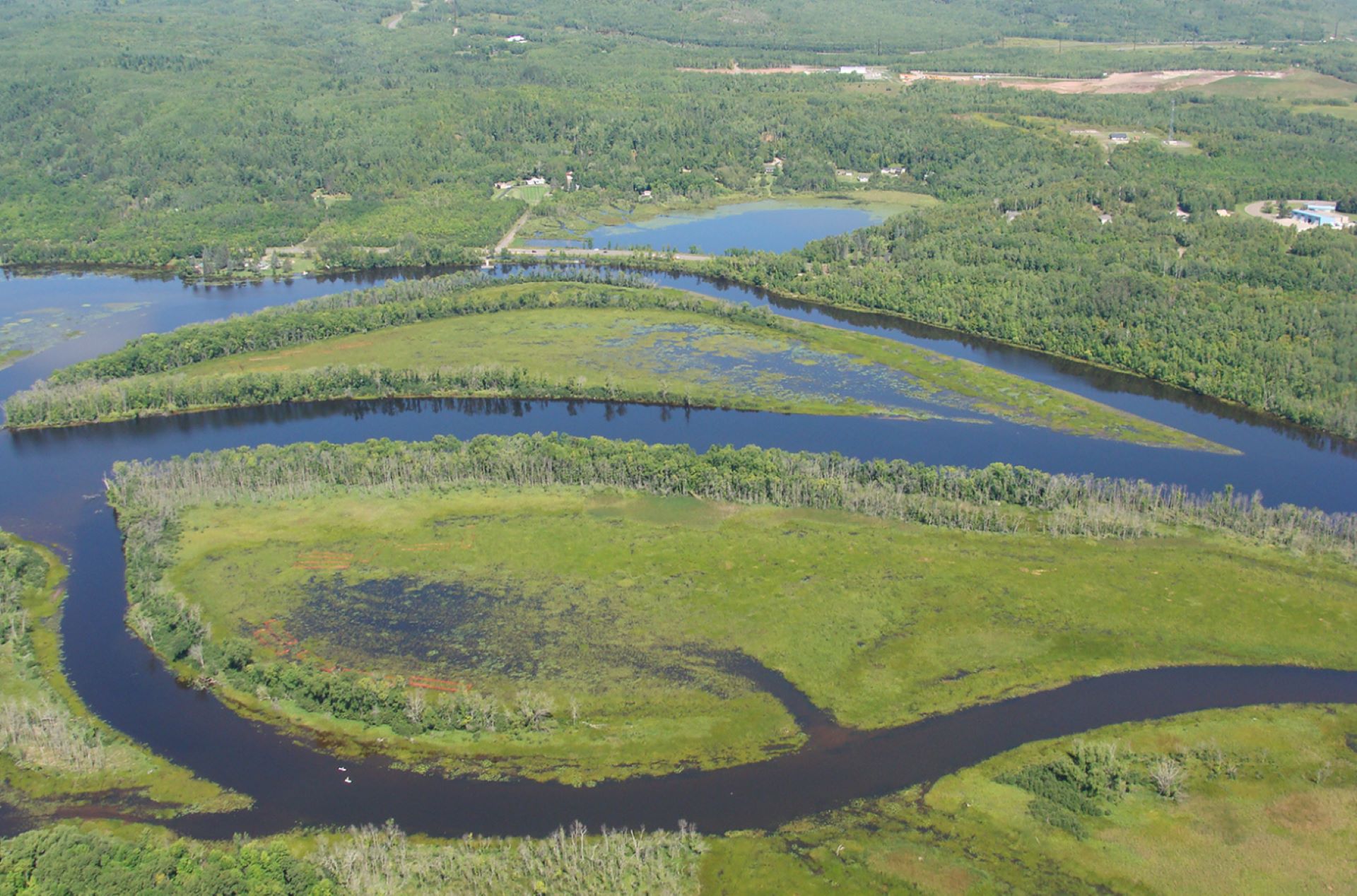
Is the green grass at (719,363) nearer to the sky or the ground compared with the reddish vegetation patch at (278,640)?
nearer to the sky

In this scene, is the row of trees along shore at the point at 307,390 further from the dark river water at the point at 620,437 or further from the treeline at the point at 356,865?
the treeline at the point at 356,865

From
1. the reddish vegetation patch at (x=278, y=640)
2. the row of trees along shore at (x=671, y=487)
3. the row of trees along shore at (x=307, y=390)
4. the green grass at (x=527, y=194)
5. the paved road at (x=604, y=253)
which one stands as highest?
the green grass at (x=527, y=194)

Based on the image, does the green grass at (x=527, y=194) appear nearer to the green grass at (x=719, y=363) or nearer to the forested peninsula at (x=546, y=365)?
the forested peninsula at (x=546, y=365)

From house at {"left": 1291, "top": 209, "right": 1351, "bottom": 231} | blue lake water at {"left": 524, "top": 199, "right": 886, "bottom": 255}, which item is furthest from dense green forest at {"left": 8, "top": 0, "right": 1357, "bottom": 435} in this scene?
blue lake water at {"left": 524, "top": 199, "right": 886, "bottom": 255}

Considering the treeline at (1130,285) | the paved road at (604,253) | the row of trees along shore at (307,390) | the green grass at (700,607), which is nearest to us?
the green grass at (700,607)

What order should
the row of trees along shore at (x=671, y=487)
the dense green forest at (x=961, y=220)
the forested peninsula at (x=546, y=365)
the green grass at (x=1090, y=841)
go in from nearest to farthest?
the green grass at (x=1090, y=841), the row of trees along shore at (x=671, y=487), the forested peninsula at (x=546, y=365), the dense green forest at (x=961, y=220)

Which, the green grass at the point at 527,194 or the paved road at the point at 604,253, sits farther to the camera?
the green grass at the point at 527,194

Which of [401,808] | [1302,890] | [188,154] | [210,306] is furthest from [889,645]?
[188,154]

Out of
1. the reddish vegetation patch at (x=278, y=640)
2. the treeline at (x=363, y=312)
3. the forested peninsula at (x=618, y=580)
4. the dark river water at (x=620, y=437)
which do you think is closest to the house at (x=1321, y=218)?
the dark river water at (x=620, y=437)

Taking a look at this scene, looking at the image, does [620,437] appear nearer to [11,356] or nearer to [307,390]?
[307,390]
